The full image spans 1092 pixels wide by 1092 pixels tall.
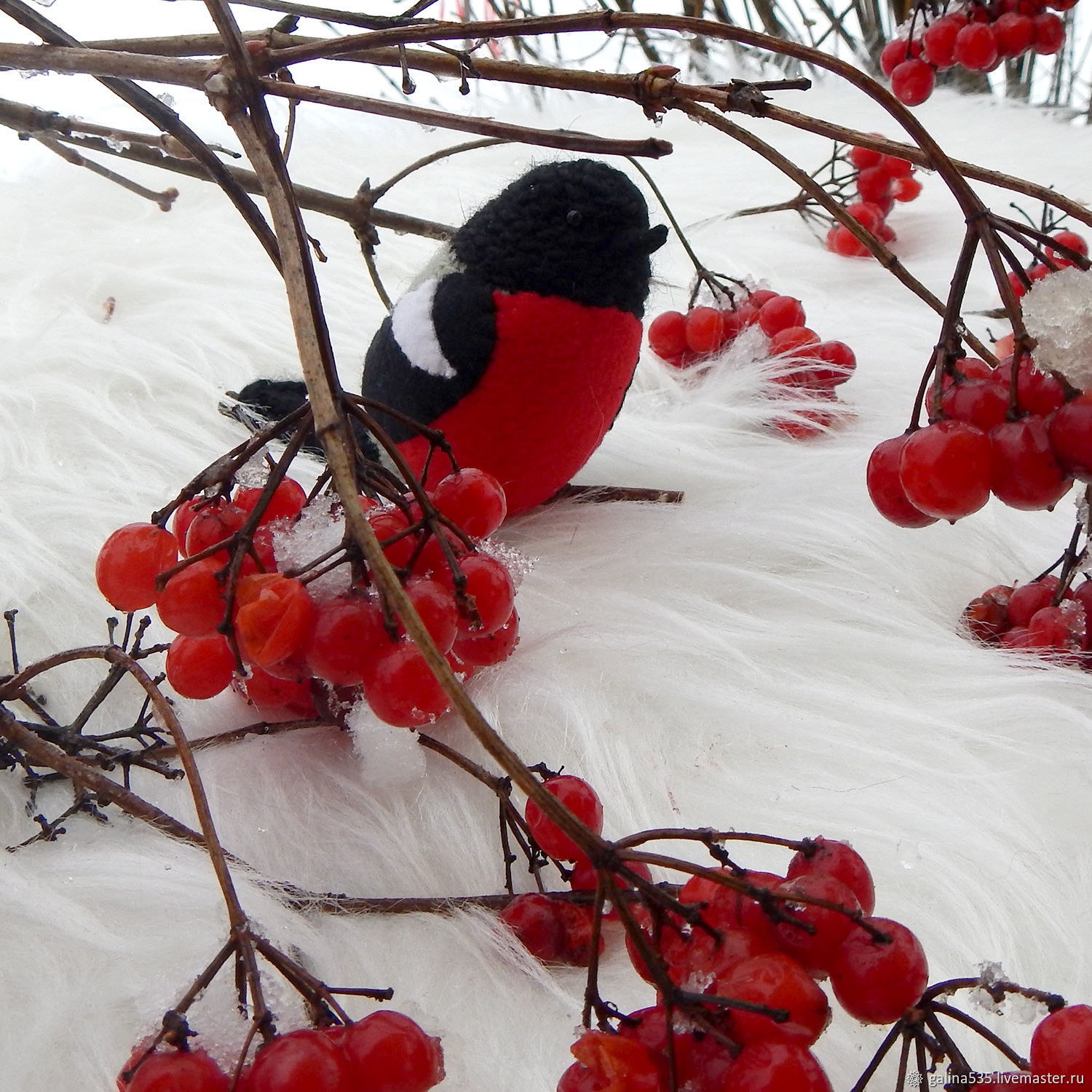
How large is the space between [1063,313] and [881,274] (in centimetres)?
61

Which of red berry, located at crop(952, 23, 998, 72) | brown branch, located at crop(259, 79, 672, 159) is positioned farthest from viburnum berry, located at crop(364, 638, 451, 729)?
red berry, located at crop(952, 23, 998, 72)

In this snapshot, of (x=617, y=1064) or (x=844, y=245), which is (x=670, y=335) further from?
(x=617, y=1064)

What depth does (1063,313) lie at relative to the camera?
22cm

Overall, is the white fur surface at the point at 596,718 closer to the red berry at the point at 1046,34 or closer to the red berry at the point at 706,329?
the red berry at the point at 706,329

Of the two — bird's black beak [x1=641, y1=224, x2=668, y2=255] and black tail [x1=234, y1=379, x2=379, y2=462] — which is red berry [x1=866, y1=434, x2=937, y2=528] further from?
Answer: black tail [x1=234, y1=379, x2=379, y2=462]

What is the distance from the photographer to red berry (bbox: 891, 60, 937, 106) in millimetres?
688

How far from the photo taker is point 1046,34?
62 cm

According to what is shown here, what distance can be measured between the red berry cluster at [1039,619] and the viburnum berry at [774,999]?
0.25 meters

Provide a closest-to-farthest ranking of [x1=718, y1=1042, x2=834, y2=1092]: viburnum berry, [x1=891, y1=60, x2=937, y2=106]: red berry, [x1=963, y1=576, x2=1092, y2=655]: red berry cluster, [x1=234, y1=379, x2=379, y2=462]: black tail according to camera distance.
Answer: [x1=718, y1=1042, x2=834, y2=1092]: viburnum berry < [x1=963, y1=576, x2=1092, y2=655]: red berry cluster < [x1=234, y1=379, x2=379, y2=462]: black tail < [x1=891, y1=60, x2=937, y2=106]: red berry

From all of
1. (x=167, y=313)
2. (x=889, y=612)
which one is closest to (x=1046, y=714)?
(x=889, y=612)

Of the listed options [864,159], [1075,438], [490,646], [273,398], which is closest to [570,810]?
[490,646]

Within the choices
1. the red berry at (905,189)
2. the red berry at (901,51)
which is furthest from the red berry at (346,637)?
the red berry at (905,189)

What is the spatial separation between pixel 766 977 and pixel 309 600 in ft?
0.37

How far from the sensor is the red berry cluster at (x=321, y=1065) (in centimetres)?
18
